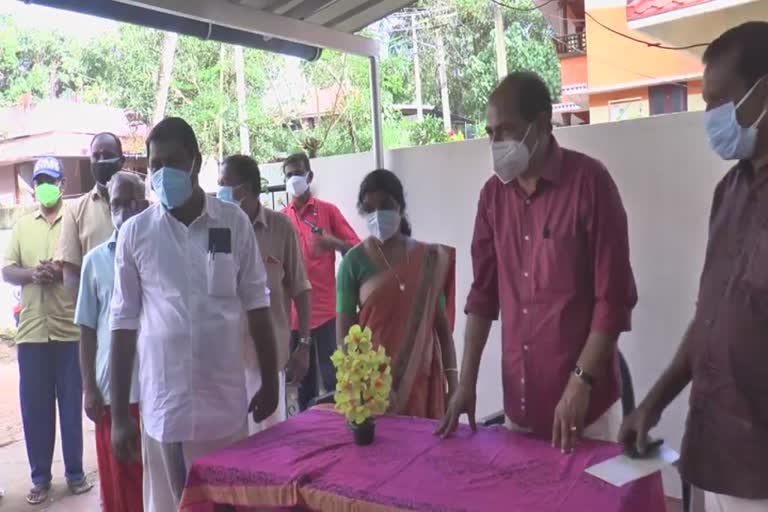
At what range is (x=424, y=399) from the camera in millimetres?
2484

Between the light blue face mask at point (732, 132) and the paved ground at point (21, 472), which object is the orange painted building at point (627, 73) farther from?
the light blue face mask at point (732, 132)

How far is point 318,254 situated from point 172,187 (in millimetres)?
2391

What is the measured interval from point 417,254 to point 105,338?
1.30m

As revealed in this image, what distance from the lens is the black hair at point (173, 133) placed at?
2143 mm

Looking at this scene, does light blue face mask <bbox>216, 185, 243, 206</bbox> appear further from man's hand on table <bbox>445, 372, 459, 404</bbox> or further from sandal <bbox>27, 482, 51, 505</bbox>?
sandal <bbox>27, 482, 51, 505</bbox>

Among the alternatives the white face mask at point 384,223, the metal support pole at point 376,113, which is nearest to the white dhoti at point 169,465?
the white face mask at point 384,223

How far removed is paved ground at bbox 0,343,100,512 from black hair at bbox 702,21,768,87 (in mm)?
3639

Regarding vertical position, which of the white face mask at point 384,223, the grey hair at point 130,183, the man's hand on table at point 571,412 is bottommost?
the man's hand on table at point 571,412

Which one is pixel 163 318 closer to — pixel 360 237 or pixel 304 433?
pixel 304 433

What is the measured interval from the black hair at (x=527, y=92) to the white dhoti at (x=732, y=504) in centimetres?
103

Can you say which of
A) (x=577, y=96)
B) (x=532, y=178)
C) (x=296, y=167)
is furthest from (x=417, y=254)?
(x=577, y=96)

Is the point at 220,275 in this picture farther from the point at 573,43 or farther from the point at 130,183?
the point at 573,43

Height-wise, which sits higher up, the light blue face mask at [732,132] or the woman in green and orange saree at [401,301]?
the light blue face mask at [732,132]

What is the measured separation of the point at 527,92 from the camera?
1.88 meters
